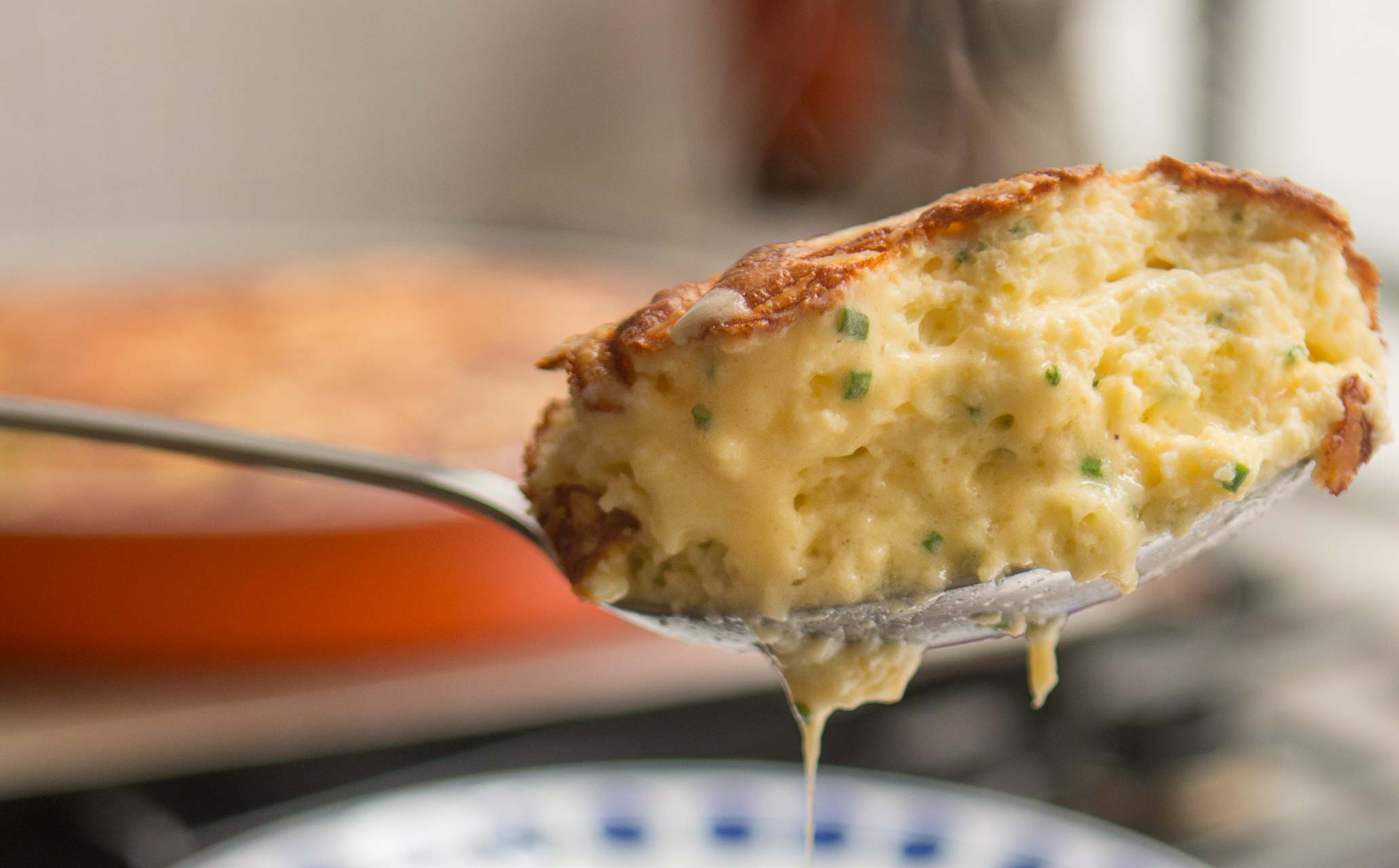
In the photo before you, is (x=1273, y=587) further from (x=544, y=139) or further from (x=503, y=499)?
(x=544, y=139)

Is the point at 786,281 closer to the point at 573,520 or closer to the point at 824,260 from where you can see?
the point at 824,260

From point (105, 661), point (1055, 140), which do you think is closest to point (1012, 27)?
point (1055, 140)

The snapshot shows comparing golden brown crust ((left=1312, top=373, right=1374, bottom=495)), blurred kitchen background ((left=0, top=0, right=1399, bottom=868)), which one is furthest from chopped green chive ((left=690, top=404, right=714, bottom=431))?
blurred kitchen background ((left=0, top=0, right=1399, bottom=868))

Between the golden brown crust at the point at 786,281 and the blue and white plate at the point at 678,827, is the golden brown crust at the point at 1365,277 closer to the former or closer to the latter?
the golden brown crust at the point at 786,281

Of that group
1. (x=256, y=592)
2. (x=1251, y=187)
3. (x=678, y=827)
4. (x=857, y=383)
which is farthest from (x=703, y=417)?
(x=256, y=592)

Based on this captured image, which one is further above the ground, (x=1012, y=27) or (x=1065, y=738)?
(x=1012, y=27)

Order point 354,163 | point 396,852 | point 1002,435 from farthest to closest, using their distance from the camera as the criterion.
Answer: point 354,163, point 396,852, point 1002,435

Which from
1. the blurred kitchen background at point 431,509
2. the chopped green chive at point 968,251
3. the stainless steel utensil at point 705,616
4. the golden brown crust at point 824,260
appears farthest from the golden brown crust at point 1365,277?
the blurred kitchen background at point 431,509

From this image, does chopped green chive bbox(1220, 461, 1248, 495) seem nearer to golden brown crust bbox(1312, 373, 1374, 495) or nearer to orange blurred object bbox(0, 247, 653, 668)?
golden brown crust bbox(1312, 373, 1374, 495)
